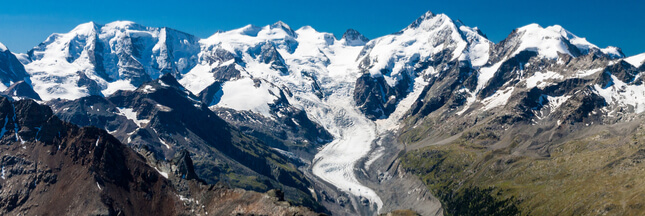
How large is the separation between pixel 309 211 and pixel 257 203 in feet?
82.1

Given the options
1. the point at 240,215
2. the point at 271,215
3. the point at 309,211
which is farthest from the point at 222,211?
the point at 309,211

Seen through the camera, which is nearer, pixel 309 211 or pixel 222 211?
pixel 309 211

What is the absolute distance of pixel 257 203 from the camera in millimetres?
A: 189250

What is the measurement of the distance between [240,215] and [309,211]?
3016cm

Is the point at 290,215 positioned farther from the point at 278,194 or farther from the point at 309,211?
the point at 278,194

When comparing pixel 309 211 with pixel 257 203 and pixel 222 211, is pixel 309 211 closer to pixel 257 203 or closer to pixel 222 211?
pixel 257 203

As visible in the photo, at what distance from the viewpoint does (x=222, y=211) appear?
7849 inches

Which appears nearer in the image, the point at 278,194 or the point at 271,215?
the point at 271,215

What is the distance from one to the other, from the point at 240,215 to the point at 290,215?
25.0 meters

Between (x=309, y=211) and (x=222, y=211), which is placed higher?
(x=309, y=211)

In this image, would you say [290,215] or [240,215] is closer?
[290,215]

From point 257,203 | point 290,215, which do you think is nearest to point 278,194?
point 257,203

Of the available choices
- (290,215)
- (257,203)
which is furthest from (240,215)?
(290,215)

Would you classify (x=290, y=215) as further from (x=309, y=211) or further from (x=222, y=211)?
(x=222, y=211)
